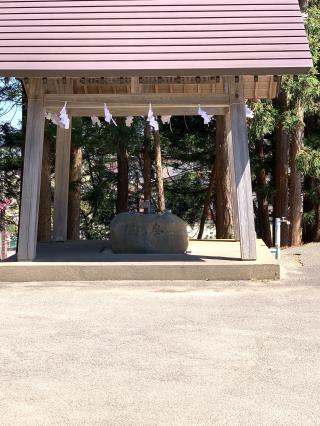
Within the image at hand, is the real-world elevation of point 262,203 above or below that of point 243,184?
above

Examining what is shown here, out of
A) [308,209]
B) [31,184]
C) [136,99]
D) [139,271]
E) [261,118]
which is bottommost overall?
[139,271]

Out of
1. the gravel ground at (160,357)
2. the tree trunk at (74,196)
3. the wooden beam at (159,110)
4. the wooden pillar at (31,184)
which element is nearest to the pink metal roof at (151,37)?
the wooden pillar at (31,184)

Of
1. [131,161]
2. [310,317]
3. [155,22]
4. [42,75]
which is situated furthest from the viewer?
[131,161]

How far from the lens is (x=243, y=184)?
31.3 feet

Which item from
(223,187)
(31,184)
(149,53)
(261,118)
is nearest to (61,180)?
(31,184)

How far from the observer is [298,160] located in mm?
16938

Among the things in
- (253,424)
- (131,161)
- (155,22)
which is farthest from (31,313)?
(131,161)

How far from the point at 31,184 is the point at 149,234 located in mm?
2438

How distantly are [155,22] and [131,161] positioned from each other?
1551 centimetres

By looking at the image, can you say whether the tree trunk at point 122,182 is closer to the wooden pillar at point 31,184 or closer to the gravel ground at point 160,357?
the wooden pillar at point 31,184

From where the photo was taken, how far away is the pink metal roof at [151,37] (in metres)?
9.01

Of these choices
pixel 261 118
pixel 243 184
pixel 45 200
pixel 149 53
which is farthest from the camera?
pixel 45 200

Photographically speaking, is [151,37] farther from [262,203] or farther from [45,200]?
[262,203]

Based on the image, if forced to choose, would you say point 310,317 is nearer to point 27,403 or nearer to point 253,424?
point 253,424
